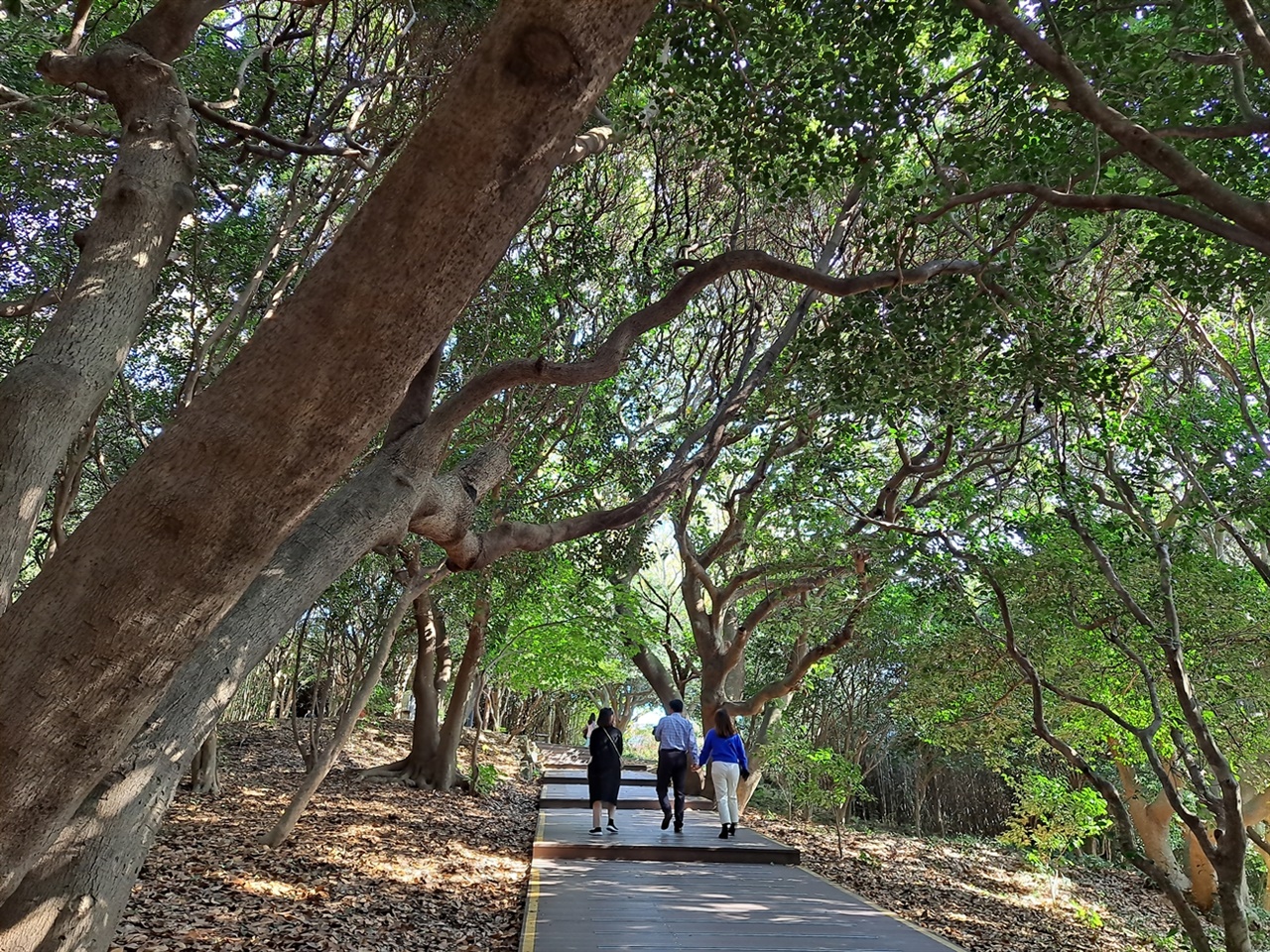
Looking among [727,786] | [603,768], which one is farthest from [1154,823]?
[603,768]

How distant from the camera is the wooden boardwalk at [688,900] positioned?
5594 mm

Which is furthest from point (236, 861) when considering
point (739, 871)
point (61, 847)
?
point (61, 847)

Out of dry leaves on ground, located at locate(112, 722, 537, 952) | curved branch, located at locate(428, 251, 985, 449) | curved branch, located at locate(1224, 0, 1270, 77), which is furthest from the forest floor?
curved branch, located at locate(1224, 0, 1270, 77)

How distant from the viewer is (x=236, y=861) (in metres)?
7.01

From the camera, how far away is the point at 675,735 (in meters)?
10.2

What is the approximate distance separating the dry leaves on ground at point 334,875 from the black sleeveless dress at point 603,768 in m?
1.03

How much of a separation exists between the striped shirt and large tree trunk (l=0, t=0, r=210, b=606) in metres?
8.06

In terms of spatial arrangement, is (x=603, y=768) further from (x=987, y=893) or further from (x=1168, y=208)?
(x=1168, y=208)

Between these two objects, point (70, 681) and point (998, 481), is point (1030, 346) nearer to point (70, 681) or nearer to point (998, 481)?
point (998, 481)

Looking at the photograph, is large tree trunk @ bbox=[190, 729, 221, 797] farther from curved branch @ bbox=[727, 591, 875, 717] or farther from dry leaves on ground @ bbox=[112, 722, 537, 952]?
curved branch @ bbox=[727, 591, 875, 717]

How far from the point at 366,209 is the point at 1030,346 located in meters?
4.98

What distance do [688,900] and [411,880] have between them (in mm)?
2502

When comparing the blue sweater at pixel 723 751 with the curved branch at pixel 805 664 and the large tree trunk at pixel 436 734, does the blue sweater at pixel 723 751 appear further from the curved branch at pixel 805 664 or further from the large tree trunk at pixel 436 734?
the large tree trunk at pixel 436 734

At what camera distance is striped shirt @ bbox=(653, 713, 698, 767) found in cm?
1010
